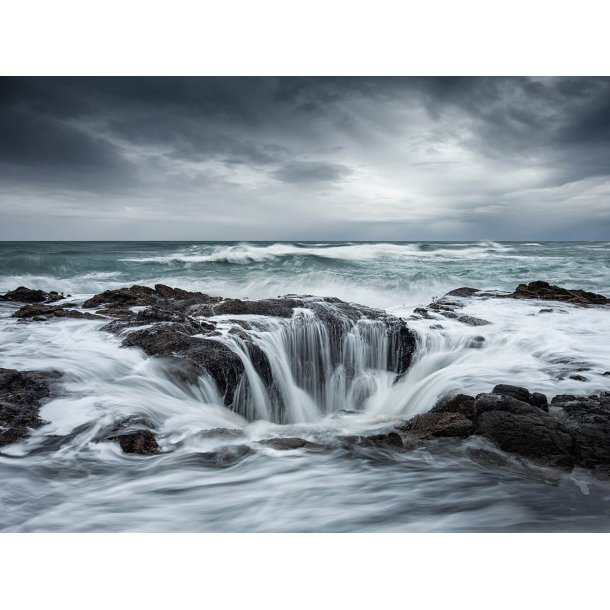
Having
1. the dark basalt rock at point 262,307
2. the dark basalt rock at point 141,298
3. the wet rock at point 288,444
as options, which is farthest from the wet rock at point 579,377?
the dark basalt rock at point 141,298

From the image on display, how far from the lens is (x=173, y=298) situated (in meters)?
5.37

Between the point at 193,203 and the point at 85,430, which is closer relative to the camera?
the point at 85,430

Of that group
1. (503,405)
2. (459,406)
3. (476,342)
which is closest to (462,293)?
(476,342)

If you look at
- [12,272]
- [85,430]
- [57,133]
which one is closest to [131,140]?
[57,133]

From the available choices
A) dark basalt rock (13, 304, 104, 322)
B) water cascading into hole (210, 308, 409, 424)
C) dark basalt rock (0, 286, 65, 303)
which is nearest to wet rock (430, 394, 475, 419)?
water cascading into hole (210, 308, 409, 424)

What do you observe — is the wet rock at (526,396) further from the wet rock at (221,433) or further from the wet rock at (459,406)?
the wet rock at (221,433)

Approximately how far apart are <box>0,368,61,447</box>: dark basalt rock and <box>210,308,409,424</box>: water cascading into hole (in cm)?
122

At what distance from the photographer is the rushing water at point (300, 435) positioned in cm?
177

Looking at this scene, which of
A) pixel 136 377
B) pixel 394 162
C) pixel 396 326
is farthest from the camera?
pixel 394 162

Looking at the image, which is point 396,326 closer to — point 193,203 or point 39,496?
point 39,496

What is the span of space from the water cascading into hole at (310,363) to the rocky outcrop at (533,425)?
982 millimetres

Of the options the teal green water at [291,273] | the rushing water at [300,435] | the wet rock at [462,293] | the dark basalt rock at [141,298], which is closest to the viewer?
the rushing water at [300,435]

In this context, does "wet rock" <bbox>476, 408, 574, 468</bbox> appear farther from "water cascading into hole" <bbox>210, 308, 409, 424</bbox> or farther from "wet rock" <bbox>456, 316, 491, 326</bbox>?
"wet rock" <bbox>456, 316, 491, 326</bbox>

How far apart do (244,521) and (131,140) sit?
4488 mm
